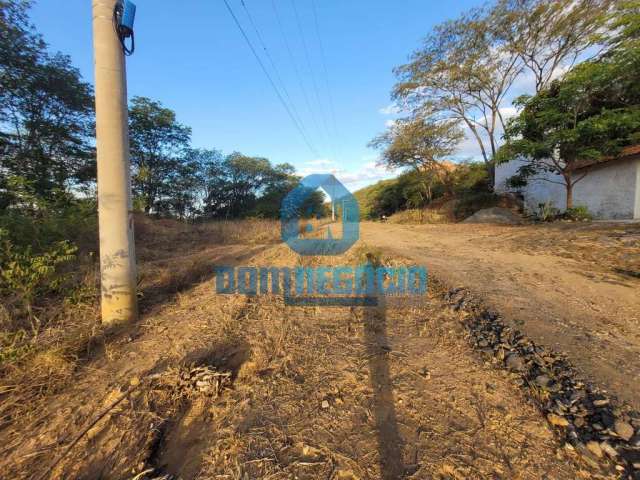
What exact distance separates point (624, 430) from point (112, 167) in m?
3.70

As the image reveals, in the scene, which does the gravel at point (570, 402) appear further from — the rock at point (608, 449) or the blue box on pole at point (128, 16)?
the blue box on pole at point (128, 16)

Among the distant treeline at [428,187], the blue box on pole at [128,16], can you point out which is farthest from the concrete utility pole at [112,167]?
the distant treeline at [428,187]

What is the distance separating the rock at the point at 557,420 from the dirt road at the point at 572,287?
0.48 meters

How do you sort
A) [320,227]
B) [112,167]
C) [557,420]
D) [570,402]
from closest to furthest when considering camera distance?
[557,420], [570,402], [112,167], [320,227]

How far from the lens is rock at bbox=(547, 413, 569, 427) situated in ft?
4.17

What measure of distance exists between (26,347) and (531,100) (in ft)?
42.1

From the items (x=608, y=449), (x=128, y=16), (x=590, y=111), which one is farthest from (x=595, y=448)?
(x=590, y=111)

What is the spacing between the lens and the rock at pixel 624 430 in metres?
1.18

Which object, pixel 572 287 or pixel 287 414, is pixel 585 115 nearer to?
pixel 572 287

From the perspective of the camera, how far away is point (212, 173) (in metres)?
22.9

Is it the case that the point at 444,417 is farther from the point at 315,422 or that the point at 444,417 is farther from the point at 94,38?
the point at 94,38

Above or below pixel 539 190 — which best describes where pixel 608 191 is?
below

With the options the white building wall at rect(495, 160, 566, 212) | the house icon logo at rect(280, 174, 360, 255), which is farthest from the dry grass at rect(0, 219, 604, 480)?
the white building wall at rect(495, 160, 566, 212)

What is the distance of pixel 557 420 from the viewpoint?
129 cm
